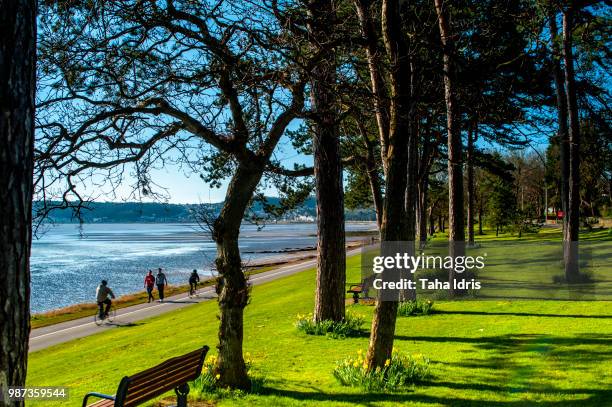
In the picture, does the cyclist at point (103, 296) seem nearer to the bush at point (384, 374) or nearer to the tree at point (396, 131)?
the bush at point (384, 374)

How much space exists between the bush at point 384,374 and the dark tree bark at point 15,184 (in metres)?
4.44

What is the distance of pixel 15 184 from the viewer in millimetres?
2781

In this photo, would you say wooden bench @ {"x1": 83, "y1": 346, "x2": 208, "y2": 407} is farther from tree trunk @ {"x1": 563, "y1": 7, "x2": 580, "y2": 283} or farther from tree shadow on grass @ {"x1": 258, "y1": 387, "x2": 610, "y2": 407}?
tree trunk @ {"x1": 563, "y1": 7, "x2": 580, "y2": 283}

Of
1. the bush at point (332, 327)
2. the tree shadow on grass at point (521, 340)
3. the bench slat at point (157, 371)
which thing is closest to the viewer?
the bench slat at point (157, 371)

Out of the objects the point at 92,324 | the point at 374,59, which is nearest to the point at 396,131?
the point at 374,59

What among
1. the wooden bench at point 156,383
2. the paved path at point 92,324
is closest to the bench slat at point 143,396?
the wooden bench at point 156,383

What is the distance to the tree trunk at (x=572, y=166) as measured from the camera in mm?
14102

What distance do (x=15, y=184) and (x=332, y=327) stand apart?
8.24 m

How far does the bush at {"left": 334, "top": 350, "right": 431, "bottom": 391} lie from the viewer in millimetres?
6320

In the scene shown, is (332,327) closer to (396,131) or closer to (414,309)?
(414,309)

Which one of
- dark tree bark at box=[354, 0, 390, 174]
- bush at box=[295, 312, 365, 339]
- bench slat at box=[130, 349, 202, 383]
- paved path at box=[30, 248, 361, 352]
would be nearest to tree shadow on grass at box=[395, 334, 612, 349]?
bush at box=[295, 312, 365, 339]

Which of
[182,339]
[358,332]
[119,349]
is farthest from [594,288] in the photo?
[119,349]

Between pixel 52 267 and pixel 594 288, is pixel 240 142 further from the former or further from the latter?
pixel 52 267

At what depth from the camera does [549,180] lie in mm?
47812
